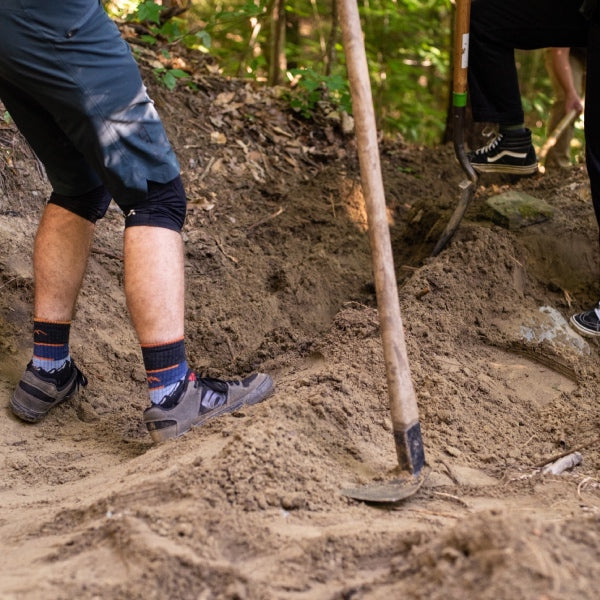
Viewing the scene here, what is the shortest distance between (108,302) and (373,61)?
20.5 ft

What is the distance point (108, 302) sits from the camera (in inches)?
147

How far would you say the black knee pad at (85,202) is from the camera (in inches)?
116

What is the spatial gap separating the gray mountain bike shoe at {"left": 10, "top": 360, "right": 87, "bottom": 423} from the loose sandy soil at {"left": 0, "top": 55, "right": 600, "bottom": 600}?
68 millimetres

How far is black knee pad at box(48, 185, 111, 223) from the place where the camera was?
296 centimetres

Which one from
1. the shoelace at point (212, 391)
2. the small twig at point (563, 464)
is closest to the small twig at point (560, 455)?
the small twig at point (563, 464)

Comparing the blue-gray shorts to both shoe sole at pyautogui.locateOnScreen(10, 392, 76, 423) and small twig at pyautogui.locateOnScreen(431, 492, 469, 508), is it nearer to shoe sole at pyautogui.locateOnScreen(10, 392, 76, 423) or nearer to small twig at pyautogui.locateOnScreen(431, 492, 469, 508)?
shoe sole at pyautogui.locateOnScreen(10, 392, 76, 423)

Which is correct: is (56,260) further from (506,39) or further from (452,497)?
(506,39)

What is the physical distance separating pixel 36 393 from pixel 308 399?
1.17 m

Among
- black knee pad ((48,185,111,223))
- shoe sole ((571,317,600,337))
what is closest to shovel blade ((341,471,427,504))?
black knee pad ((48,185,111,223))

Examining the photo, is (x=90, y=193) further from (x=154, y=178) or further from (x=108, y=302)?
(x=108, y=302)

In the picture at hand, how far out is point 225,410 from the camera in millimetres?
2744

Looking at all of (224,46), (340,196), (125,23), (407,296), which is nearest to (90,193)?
(407,296)

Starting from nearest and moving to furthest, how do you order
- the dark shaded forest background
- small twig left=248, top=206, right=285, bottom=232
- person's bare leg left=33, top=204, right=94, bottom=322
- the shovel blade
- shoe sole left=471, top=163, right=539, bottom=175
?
the shovel blade → person's bare leg left=33, top=204, right=94, bottom=322 → shoe sole left=471, top=163, right=539, bottom=175 → small twig left=248, top=206, right=285, bottom=232 → the dark shaded forest background

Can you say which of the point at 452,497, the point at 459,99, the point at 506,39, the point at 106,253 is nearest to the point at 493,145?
the point at 459,99
